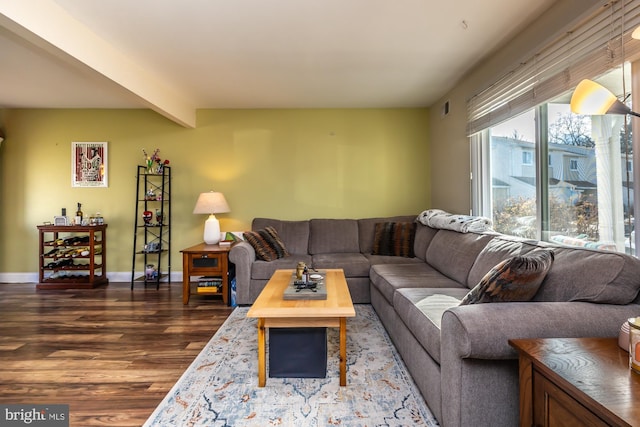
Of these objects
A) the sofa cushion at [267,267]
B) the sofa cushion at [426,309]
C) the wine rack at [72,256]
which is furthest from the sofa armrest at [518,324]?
the wine rack at [72,256]

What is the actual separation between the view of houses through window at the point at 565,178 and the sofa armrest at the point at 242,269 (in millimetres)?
2513

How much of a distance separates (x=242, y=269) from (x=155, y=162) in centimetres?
221

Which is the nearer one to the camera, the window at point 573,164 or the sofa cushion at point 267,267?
the window at point 573,164

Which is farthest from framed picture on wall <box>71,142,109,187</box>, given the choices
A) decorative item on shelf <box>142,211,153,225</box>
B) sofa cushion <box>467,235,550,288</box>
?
sofa cushion <box>467,235,550,288</box>

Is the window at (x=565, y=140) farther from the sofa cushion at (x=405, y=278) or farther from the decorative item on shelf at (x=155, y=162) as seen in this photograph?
the decorative item on shelf at (x=155, y=162)

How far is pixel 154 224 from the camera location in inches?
177

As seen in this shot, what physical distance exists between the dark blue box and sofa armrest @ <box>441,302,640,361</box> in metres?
0.86

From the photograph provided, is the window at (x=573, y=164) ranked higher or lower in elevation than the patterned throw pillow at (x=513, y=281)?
higher

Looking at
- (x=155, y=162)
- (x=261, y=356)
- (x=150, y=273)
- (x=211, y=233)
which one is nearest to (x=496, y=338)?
(x=261, y=356)

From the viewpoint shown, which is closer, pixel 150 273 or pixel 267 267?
pixel 267 267

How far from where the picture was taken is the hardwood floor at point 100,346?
1821mm

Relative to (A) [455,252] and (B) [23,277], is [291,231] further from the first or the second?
(B) [23,277]

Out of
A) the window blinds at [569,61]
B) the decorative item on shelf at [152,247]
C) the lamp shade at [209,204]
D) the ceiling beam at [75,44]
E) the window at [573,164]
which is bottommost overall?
the decorative item on shelf at [152,247]

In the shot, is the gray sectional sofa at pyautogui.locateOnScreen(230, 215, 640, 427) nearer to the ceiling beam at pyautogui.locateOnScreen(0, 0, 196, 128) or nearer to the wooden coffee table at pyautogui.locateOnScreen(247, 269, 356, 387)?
the wooden coffee table at pyautogui.locateOnScreen(247, 269, 356, 387)
